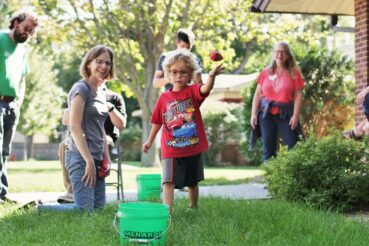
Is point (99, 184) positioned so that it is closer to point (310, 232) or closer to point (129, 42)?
point (310, 232)

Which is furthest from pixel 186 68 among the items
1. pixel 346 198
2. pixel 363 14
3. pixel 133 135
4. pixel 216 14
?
pixel 133 135

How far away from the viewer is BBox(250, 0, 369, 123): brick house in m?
8.13

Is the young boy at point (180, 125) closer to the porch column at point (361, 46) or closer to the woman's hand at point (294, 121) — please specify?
the woman's hand at point (294, 121)

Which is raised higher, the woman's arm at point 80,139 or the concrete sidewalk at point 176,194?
the woman's arm at point 80,139

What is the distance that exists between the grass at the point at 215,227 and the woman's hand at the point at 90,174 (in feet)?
0.86

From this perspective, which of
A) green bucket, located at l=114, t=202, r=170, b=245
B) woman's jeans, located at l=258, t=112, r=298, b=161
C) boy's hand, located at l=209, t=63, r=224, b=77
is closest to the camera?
green bucket, located at l=114, t=202, r=170, b=245

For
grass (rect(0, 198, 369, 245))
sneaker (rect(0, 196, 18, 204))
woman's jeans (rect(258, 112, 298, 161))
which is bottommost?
sneaker (rect(0, 196, 18, 204))

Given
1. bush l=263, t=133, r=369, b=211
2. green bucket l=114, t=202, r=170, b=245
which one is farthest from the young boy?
bush l=263, t=133, r=369, b=211

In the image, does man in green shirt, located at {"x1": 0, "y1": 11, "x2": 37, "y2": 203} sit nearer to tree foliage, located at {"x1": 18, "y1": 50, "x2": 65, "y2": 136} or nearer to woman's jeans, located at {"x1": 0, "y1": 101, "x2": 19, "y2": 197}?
woman's jeans, located at {"x1": 0, "y1": 101, "x2": 19, "y2": 197}

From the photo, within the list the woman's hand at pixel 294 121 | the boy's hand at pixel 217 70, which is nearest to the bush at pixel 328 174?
the woman's hand at pixel 294 121

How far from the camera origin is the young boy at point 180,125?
4793mm

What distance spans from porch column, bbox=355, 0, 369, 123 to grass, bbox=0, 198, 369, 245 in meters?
3.53

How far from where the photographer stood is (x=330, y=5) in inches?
363

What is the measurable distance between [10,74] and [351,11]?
5.87m
